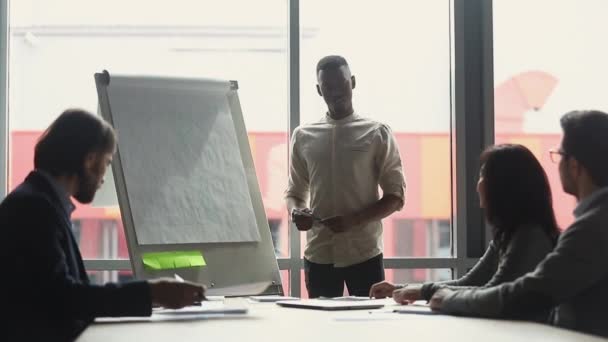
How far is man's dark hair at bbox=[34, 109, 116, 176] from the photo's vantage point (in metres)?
2.28

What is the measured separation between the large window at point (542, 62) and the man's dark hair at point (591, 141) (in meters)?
2.51

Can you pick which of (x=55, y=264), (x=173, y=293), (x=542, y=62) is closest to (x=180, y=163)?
(x=173, y=293)

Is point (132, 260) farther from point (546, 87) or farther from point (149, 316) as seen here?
point (546, 87)

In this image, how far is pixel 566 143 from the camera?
2.28 meters

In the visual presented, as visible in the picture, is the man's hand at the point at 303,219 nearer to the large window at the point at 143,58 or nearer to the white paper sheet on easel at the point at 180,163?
the white paper sheet on easel at the point at 180,163

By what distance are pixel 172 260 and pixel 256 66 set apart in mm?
1581

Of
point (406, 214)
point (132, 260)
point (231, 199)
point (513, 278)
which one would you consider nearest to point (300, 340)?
point (513, 278)

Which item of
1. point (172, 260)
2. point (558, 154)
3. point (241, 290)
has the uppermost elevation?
point (558, 154)

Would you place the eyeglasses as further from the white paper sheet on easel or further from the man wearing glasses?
the white paper sheet on easel

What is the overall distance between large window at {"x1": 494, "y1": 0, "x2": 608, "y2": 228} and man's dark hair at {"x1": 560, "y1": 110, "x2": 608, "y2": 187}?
251 centimetres

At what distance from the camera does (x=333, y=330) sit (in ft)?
6.77

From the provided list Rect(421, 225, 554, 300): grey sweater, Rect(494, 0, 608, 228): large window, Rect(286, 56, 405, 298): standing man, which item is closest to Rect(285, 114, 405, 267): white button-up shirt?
Rect(286, 56, 405, 298): standing man

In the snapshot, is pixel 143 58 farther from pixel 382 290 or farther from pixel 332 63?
pixel 382 290

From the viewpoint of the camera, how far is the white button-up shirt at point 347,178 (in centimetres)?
373
